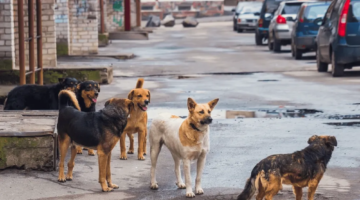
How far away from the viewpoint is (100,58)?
25141 mm

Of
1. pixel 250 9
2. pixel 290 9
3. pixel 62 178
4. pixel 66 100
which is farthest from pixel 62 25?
pixel 250 9

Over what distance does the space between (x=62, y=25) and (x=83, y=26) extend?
2.41 m

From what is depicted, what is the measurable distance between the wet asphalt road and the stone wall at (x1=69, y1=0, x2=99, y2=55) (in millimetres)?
1969

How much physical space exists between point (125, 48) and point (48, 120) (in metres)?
23.2

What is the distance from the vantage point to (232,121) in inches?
466

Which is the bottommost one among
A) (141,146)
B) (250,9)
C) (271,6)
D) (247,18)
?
(141,146)

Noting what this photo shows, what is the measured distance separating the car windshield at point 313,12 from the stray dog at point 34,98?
1437 centimetres

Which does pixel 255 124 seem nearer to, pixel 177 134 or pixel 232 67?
pixel 177 134

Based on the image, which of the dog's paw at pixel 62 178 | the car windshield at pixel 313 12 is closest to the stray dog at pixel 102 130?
the dog's paw at pixel 62 178

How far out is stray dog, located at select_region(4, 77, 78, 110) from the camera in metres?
10.8

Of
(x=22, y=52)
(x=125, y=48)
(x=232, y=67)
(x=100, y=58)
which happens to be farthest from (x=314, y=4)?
(x=22, y=52)

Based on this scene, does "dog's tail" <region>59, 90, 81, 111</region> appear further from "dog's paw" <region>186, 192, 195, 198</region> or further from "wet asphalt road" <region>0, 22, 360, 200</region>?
"dog's paw" <region>186, 192, 195, 198</region>

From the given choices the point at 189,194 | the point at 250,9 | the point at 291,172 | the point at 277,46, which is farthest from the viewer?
the point at 250,9

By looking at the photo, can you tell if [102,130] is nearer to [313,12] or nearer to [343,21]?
[343,21]
